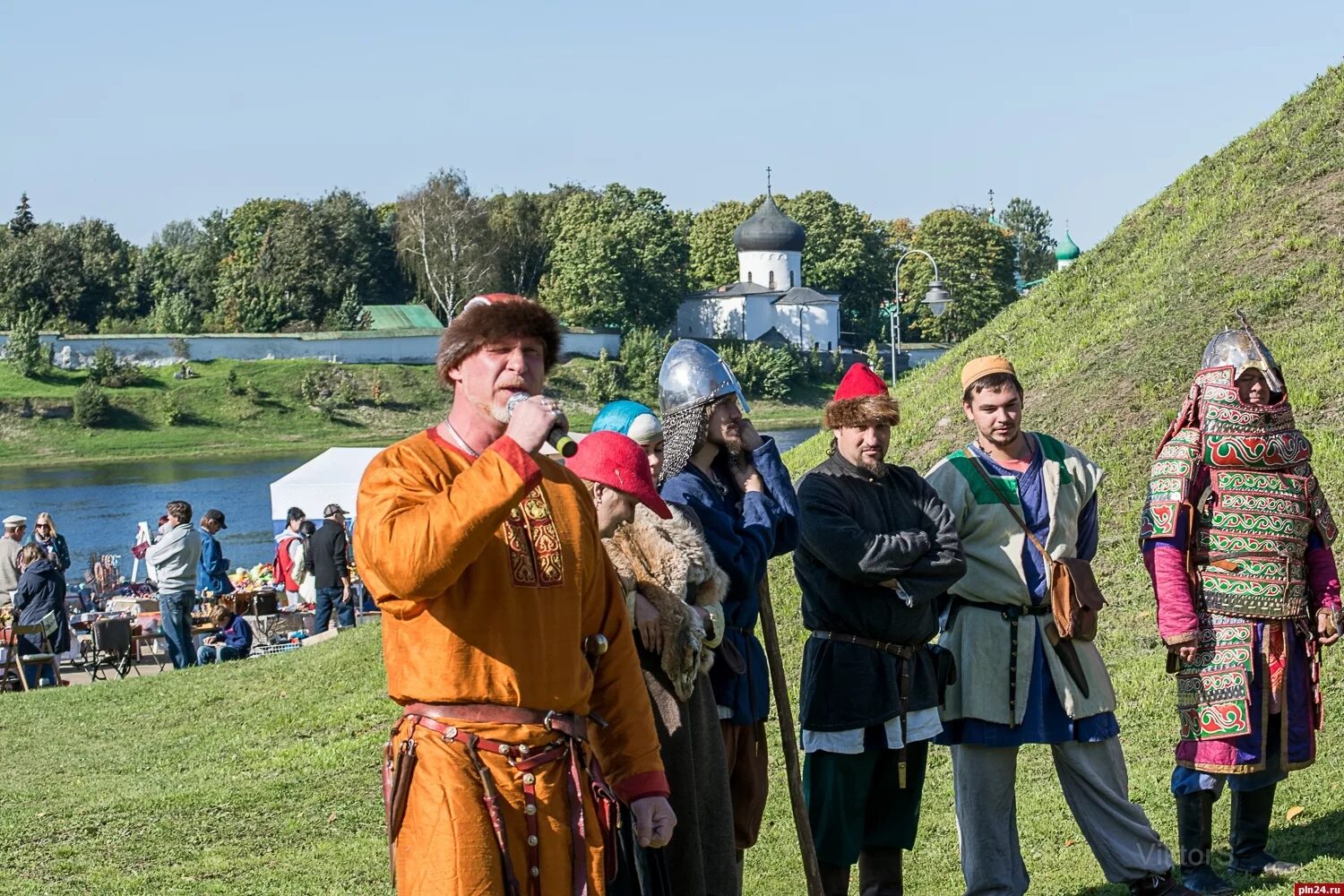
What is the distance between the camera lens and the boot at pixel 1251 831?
5.79 meters

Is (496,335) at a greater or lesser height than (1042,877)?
greater

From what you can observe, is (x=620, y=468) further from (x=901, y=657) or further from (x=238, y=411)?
(x=238, y=411)

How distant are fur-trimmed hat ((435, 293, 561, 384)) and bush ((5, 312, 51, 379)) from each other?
73.2m

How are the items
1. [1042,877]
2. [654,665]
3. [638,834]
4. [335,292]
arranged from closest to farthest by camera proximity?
[638,834], [654,665], [1042,877], [335,292]

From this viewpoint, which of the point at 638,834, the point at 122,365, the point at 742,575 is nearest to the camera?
the point at 638,834

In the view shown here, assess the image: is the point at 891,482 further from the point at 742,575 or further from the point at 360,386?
the point at 360,386

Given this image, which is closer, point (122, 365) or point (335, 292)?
point (122, 365)

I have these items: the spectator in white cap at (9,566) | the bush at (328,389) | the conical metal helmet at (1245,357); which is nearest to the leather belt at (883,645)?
the conical metal helmet at (1245,357)

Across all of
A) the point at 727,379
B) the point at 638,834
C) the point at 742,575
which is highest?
the point at 727,379

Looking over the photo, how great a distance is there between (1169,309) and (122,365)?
67.4 metres

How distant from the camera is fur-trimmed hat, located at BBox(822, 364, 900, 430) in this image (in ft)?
18.3

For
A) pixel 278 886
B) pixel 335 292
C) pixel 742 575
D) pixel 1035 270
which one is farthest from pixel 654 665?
pixel 1035 270

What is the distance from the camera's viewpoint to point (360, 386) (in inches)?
3024

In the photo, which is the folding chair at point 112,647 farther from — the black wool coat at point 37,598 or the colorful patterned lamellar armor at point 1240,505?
the colorful patterned lamellar armor at point 1240,505
